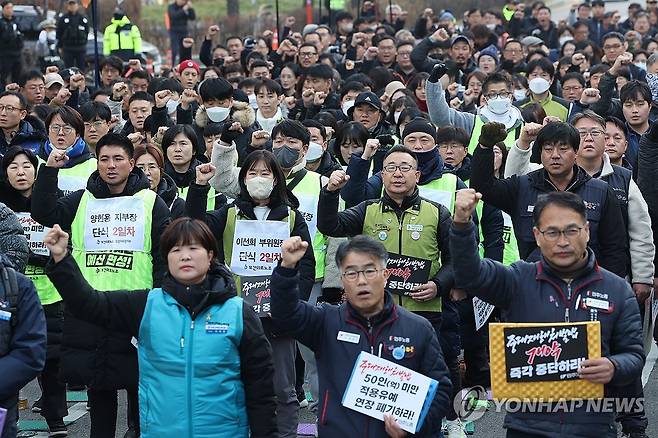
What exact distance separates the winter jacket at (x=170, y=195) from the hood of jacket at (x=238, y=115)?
2057 millimetres

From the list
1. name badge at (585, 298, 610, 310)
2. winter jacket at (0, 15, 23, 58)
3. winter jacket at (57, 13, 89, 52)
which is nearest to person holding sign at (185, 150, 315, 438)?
name badge at (585, 298, 610, 310)

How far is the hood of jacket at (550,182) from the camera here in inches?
290

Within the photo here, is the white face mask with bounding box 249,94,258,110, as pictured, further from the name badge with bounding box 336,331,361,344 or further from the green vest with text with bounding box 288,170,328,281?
the name badge with bounding box 336,331,361,344

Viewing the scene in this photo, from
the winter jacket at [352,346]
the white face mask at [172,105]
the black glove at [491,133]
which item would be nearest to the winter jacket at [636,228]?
the black glove at [491,133]

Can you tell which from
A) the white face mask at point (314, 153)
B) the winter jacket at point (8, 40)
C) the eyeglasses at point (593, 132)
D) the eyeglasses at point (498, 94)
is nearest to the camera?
the eyeglasses at point (593, 132)

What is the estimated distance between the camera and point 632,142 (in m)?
10.0

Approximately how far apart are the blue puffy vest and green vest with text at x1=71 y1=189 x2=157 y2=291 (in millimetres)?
1722

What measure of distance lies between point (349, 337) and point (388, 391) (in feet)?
0.96

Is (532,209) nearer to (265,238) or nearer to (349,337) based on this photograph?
(265,238)

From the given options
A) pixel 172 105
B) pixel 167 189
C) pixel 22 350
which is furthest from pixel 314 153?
pixel 22 350

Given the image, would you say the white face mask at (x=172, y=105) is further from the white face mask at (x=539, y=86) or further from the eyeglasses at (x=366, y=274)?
the eyeglasses at (x=366, y=274)

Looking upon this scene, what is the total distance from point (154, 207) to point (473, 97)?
629 cm

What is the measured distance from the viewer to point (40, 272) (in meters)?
8.45

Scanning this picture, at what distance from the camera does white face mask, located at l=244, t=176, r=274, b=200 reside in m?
7.38
